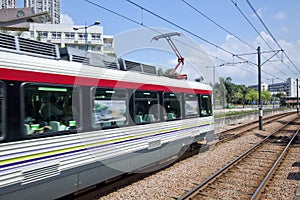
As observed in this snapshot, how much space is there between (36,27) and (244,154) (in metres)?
56.8

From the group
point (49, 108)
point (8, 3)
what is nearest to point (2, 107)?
point (49, 108)

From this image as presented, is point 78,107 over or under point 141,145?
over

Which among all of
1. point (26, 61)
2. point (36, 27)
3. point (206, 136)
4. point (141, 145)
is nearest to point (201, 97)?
point (206, 136)

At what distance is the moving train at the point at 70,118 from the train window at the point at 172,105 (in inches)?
7.2

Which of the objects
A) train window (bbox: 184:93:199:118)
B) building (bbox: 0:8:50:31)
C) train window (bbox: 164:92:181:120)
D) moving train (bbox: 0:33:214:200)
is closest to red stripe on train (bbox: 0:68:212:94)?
moving train (bbox: 0:33:214:200)

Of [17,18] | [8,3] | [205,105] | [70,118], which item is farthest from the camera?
[8,3]

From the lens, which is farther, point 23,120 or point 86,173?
point 86,173

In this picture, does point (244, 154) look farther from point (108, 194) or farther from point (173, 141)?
point (108, 194)

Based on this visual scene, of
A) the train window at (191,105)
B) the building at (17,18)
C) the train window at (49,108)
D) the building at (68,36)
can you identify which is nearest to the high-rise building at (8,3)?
the building at (68,36)

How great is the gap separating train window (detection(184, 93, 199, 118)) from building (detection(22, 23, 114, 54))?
154 ft

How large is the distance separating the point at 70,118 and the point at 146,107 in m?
2.96

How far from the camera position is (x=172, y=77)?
1065 cm

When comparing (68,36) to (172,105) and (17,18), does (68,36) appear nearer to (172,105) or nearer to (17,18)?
(17,18)

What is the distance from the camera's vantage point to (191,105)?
37.1 feet
